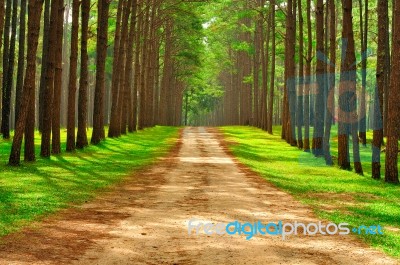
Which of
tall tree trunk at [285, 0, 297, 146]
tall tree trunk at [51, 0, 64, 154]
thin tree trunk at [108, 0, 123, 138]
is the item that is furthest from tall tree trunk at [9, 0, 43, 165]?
tall tree trunk at [285, 0, 297, 146]

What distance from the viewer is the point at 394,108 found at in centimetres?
1912

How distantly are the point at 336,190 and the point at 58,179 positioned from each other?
7.92 m

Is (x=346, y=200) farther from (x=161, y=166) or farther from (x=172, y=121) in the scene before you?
(x=172, y=121)

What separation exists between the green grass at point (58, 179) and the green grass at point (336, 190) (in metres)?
4.87

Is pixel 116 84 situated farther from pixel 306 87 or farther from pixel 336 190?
pixel 336 190

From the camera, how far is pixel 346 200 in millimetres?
15367

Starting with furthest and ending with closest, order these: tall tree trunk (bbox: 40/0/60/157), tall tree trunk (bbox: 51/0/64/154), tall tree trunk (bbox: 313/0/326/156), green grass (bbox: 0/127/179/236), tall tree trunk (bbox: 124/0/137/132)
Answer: tall tree trunk (bbox: 124/0/137/132), tall tree trunk (bbox: 313/0/326/156), tall tree trunk (bbox: 51/0/64/154), tall tree trunk (bbox: 40/0/60/157), green grass (bbox: 0/127/179/236)

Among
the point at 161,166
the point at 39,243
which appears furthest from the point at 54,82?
the point at 39,243

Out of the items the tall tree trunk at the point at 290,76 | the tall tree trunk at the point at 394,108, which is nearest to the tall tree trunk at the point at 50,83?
the tall tree trunk at the point at 394,108

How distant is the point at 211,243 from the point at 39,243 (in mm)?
2601
